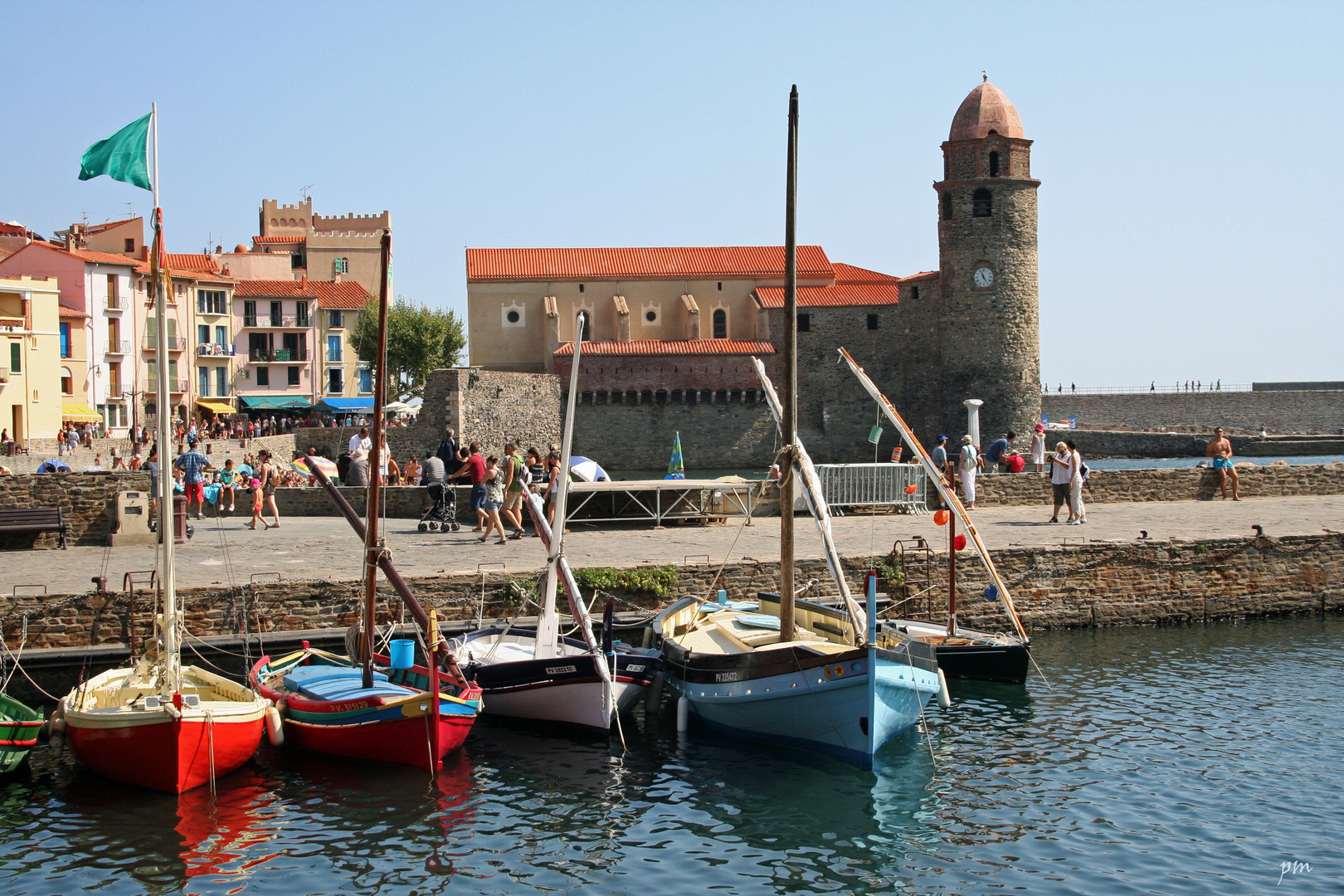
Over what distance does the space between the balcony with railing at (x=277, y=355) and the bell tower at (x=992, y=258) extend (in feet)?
103

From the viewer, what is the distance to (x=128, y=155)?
11250 millimetres

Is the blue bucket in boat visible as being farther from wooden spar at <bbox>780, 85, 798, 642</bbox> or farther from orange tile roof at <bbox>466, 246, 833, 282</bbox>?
orange tile roof at <bbox>466, 246, 833, 282</bbox>

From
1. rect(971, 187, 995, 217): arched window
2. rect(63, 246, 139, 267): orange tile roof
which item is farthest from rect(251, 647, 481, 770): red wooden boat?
rect(971, 187, 995, 217): arched window

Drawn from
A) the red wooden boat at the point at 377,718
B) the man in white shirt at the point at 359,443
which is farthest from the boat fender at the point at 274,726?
the man in white shirt at the point at 359,443

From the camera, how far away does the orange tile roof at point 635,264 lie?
6103 cm

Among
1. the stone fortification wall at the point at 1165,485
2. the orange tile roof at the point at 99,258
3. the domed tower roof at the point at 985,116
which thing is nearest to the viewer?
the stone fortification wall at the point at 1165,485

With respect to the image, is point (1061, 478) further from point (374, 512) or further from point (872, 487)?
point (374, 512)

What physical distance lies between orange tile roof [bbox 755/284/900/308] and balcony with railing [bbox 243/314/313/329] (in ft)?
74.2

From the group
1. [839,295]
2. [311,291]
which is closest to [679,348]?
[839,295]

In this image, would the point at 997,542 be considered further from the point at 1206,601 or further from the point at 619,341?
the point at 619,341

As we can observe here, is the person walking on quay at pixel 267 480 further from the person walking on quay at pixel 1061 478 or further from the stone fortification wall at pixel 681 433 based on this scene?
the stone fortification wall at pixel 681 433

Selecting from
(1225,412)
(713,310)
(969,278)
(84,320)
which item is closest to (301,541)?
(84,320)

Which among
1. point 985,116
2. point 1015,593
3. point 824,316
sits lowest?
point 1015,593

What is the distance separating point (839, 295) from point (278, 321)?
27772 mm
